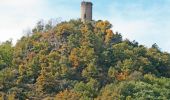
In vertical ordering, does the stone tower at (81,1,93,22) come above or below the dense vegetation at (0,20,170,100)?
above

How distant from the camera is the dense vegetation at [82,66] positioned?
71688 mm

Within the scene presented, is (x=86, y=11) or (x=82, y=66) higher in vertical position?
(x=86, y=11)

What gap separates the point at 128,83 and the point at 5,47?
24551 millimetres

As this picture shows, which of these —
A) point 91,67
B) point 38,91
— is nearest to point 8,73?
point 38,91

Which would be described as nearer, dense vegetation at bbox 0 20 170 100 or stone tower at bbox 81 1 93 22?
dense vegetation at bbox 0 20 170 100

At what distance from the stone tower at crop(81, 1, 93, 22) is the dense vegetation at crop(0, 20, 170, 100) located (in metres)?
1.07

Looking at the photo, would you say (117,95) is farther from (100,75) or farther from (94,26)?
(94,26)

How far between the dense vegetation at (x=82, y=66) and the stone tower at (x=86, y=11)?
1.07m

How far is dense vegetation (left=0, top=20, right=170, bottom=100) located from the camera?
71.7 meters

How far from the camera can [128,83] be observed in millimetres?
72000

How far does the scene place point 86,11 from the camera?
86.4m

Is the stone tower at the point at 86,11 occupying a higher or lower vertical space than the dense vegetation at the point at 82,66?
higher

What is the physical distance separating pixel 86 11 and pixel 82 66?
9.84 meters

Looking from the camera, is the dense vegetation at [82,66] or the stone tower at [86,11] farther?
the stone tower at [86,11]
